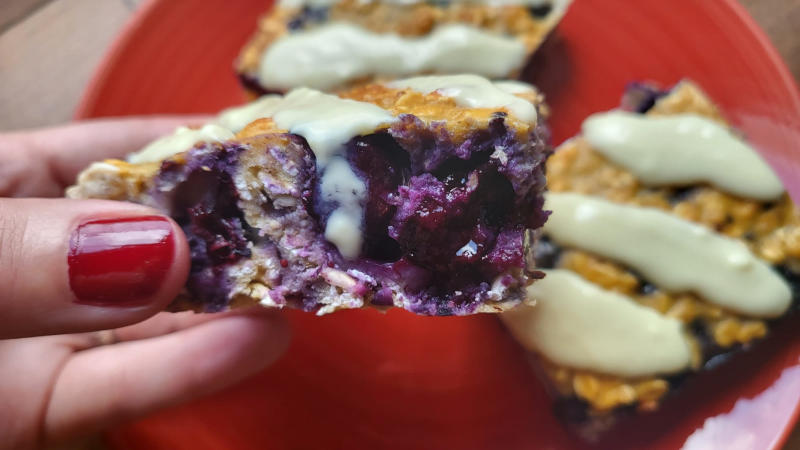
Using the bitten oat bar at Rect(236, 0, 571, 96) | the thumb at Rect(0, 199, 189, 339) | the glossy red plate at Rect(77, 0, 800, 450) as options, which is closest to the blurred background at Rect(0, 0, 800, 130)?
the glossy red plate at Rect(77, 0, 800, 450)

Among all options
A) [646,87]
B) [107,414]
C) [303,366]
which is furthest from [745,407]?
[107,414]

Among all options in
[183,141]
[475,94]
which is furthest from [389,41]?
[183,141]

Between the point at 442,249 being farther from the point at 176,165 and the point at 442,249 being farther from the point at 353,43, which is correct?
the point at 353,43

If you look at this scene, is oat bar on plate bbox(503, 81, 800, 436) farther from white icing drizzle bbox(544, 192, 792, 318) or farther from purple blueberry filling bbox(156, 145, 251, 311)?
purple blueberry filling bbox(156, 145, 251, 311)

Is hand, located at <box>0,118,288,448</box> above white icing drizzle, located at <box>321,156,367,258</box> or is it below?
below

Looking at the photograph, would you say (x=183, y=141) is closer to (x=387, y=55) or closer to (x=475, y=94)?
(x=475, y=94)

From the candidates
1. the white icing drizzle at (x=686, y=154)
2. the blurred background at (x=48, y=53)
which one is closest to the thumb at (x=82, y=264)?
the white icing drizzle at (x=686, y=154)
